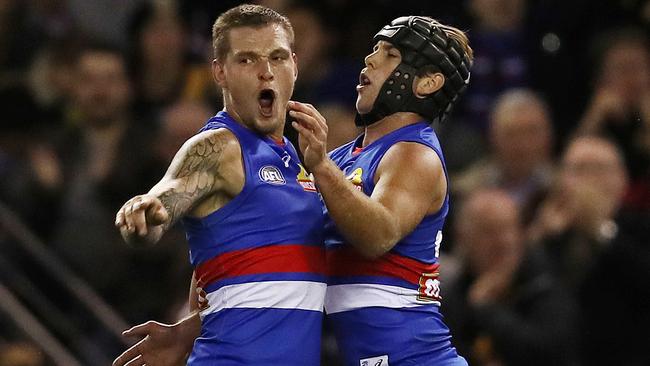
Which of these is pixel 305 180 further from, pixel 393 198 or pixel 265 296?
pixel 265 296

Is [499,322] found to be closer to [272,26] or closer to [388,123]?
[388,123]

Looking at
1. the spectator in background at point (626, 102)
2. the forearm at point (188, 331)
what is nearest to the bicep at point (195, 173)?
the forearm at point (188, 331)

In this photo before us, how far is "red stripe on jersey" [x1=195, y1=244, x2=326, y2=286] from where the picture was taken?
18.2 feet

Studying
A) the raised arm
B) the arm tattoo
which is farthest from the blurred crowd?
the arm tattoo

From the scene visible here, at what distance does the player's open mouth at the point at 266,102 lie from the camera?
5648 millimetres

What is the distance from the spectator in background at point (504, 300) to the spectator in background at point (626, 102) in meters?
1.23

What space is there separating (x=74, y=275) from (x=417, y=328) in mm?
4428

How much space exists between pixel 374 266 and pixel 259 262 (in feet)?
1.80

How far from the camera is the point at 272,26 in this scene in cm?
572

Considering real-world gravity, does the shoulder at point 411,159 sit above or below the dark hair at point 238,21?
below

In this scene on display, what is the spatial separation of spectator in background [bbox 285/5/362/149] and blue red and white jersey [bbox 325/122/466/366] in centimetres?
380

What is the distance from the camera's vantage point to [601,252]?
855 cm

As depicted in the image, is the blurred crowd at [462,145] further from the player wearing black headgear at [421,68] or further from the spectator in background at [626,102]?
the player wearing black headgear at [421,68]

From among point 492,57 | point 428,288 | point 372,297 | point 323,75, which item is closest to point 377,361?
point 372,297
